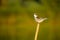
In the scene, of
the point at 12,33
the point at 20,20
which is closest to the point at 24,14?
the point at 20,20

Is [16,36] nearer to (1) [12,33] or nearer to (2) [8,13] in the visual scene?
(1) [12,33]

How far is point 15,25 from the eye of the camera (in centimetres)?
104

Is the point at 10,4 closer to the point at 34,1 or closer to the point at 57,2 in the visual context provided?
the point at 34,1

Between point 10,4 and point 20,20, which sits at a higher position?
point 10,4

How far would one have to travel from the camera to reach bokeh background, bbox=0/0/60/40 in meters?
1.01

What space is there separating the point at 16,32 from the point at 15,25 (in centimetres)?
5

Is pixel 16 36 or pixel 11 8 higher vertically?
pixel 11 8

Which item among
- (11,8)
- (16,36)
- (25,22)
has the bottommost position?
(16,36)

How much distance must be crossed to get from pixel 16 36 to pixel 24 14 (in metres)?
0.17

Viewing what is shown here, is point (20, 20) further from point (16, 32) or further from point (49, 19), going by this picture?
point (49, 19)

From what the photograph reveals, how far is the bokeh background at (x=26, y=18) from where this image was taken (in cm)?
101

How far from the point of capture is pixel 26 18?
103 cm

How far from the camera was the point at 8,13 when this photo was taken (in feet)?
3.32

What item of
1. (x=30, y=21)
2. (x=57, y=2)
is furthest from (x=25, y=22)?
(x=57, y=2)
